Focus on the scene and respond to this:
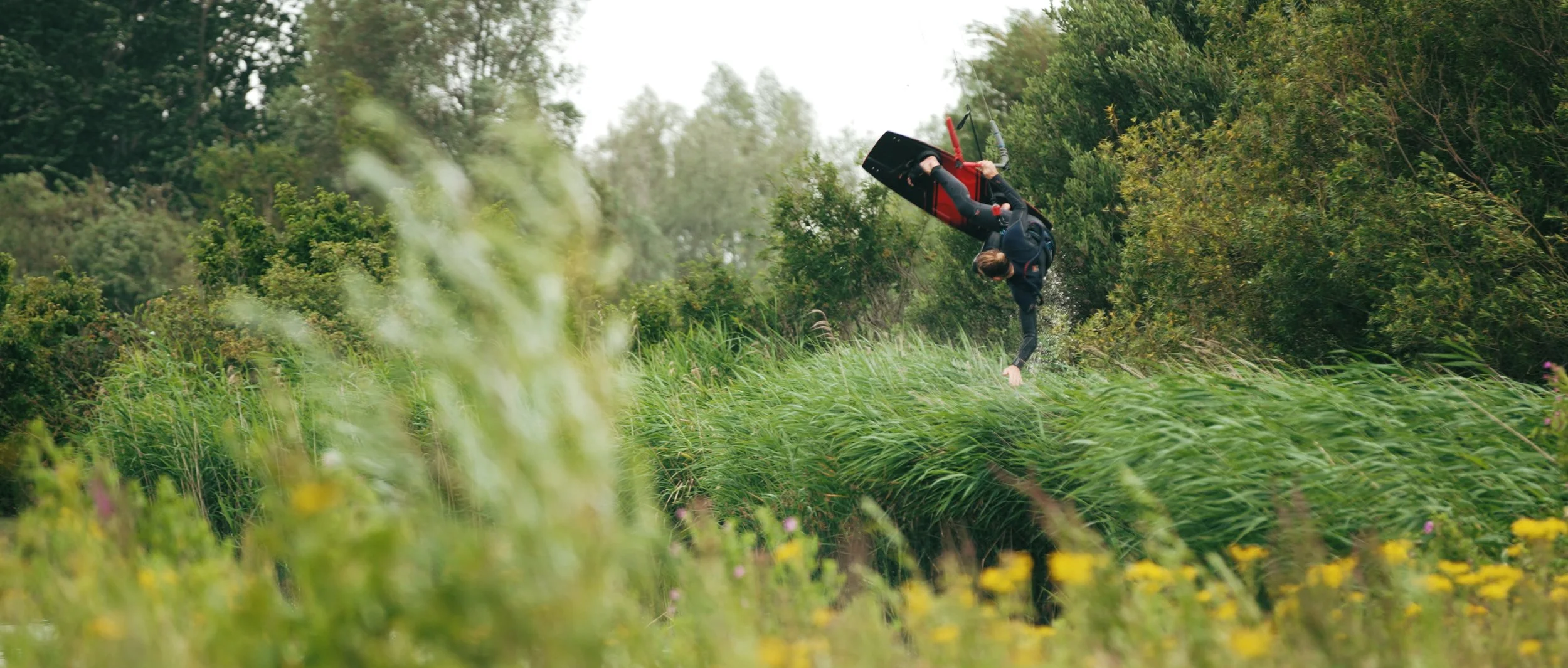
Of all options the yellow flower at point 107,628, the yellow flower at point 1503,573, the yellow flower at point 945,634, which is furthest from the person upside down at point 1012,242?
the yellow flower at point 107,628

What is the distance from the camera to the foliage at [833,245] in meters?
15.3

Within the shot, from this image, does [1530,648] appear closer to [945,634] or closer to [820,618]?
[945,634]

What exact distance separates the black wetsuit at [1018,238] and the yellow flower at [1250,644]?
5772 mm

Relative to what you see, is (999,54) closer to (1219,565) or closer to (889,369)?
(889,369)

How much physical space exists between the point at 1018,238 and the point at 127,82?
28170 mm

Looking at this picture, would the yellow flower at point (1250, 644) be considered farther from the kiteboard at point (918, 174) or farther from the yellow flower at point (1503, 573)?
the kiteboard at point (918, 174)

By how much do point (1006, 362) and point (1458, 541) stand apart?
5.24 metres

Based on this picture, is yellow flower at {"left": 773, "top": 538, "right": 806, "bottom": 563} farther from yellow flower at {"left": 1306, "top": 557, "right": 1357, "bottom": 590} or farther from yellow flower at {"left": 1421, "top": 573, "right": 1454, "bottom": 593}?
yellow flower at {"left": 1421, "top": 573, "right": 1454, "bottom": 593}

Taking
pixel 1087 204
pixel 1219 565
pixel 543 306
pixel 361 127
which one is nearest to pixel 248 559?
pixel 543 306

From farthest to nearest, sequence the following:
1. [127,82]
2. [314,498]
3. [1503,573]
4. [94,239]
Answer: [127,82] < [94,239] < [1503,573] < [314,498]

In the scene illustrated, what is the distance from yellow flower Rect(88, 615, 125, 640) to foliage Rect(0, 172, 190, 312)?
81.4 ft

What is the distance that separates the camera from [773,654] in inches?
122

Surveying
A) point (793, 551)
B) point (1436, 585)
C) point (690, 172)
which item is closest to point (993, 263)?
point (1436, 585)

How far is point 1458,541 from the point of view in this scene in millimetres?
4723
